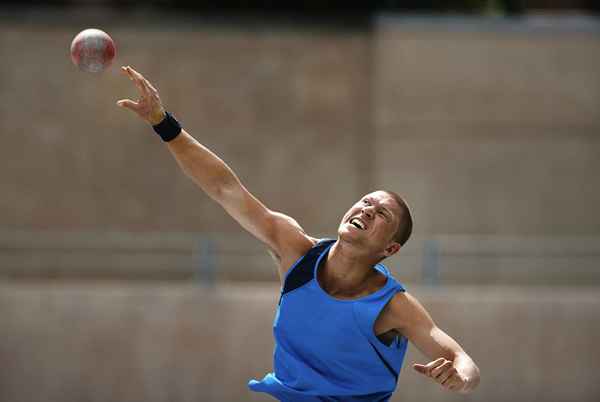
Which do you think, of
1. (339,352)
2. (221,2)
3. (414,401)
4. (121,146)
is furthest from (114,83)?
(339,352)

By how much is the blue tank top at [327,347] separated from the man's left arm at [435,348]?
0.26 feet

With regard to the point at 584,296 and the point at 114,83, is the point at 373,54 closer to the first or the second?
the point at 114,83

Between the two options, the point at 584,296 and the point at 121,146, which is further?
the point at 121,146

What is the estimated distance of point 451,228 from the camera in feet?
46.2

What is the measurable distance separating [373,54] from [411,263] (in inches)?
112

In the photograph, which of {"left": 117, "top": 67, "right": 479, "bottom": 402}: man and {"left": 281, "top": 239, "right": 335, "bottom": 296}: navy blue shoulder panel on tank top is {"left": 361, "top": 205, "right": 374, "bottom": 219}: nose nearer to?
{"left": 117, "top": 67, "right": 479, "bottom": 402}: man

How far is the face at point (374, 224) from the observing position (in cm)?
491

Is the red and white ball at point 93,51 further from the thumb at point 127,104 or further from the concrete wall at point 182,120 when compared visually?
the concrete wall at point 182,120

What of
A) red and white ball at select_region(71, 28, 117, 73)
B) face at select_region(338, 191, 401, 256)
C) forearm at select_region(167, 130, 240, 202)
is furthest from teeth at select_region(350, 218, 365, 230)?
red and white ball at select_region(71, 28, 117, 73)

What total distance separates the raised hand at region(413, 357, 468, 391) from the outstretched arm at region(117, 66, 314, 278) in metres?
0.96

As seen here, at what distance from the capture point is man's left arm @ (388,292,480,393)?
4422 mm

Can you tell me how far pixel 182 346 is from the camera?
1116cm

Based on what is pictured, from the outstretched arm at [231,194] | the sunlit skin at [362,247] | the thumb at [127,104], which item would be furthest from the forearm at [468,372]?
the thumb at [127,104]

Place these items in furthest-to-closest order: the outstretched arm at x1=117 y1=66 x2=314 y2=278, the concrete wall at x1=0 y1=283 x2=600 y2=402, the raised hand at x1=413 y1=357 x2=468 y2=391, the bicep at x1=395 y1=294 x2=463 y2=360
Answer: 1. the concrete wall at x1=0 y1=283 x2=600 y2=402
2. the outstretched arm at x1=117 y1=66 x2=314 y2=278
3. the bicep at x1=395 y1=294 x2=463 y2=360
4. the raised hand at x1=413 y1=357 x2=468 y2=391
